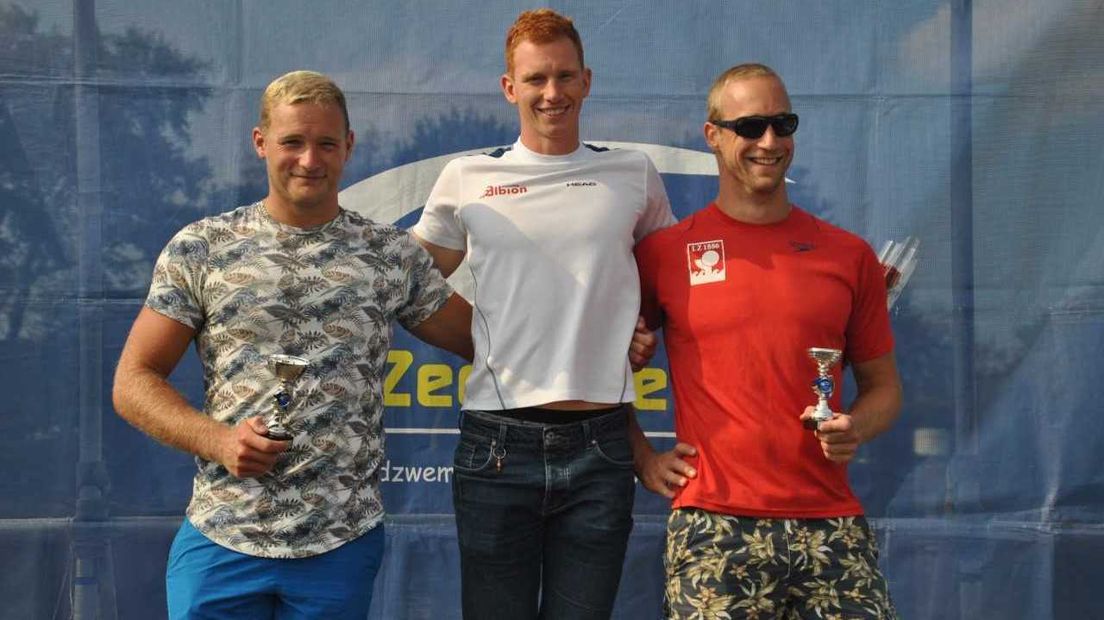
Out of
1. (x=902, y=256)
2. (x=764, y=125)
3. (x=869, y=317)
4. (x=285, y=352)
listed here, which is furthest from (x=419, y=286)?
(x=902, y=256)

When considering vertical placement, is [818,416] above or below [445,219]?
below

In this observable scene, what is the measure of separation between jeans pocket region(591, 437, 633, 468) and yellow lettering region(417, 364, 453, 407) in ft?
3.62

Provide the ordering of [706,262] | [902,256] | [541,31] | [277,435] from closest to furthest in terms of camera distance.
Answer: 1. [277,435]
2. [706,262]
3. [541,31]
4. [902,256]

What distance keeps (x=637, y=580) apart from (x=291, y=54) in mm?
2069

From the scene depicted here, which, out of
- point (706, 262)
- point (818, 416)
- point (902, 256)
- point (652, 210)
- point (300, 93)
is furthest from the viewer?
point (902, 256)

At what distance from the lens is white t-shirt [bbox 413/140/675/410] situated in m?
2.66

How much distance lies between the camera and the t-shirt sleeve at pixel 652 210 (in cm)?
287

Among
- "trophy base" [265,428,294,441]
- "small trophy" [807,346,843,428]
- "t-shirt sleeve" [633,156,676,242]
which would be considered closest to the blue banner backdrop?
"t-shirt sleeve" [633,156,676,242]

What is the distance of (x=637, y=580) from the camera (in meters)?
3.76

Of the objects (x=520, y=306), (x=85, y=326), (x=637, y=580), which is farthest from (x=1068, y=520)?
(x=85, y=326)

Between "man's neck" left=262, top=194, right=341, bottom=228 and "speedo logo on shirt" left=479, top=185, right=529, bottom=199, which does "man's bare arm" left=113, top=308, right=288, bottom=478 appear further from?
"speedo logo on shirt" left=479, top=185, right=529, bottom=199

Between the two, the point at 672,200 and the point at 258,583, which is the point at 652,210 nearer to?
the point at 672,200

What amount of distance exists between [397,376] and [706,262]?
1.43 m

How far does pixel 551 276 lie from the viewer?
8.79 feet
